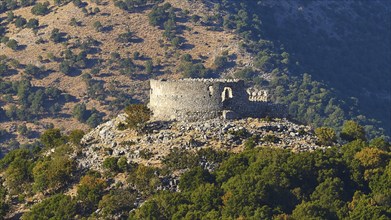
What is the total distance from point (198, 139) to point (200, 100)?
2882 millimetres

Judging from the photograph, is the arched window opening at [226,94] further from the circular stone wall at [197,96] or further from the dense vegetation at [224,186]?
the dense vegetation at [224,186]

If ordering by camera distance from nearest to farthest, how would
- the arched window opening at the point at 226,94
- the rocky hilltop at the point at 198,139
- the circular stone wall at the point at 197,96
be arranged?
the rocky hilltop at the point at 198,139, the circular stone wall at the point at 197,96, the arched window opening at the point at 226,94

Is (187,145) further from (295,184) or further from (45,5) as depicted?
(45,5)

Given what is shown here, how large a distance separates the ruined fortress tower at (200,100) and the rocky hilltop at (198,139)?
59 centimetres

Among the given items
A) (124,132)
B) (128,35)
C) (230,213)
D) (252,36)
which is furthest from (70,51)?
(230,213)

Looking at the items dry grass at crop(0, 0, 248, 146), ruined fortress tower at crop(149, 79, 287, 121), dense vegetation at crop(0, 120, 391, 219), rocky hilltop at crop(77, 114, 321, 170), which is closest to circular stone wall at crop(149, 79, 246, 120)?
ruined fortress tower at crop(149, 79, 287, 121)

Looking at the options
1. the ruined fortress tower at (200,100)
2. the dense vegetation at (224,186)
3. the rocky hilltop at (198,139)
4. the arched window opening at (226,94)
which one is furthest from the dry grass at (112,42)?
the dense vegetation at (224,186)

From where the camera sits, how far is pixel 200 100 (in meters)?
93.1

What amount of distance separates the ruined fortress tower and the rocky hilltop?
23.2 inches

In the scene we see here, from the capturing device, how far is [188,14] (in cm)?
19662

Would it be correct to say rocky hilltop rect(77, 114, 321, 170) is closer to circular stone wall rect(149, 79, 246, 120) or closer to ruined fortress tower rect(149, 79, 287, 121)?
ruined fortress tower rect(149, 79, 287, 121)

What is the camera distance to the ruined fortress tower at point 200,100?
3664 inches

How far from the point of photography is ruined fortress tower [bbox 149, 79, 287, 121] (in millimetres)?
93062

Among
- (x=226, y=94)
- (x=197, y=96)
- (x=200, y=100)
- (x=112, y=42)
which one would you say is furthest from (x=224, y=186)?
(x=112, y=42)
